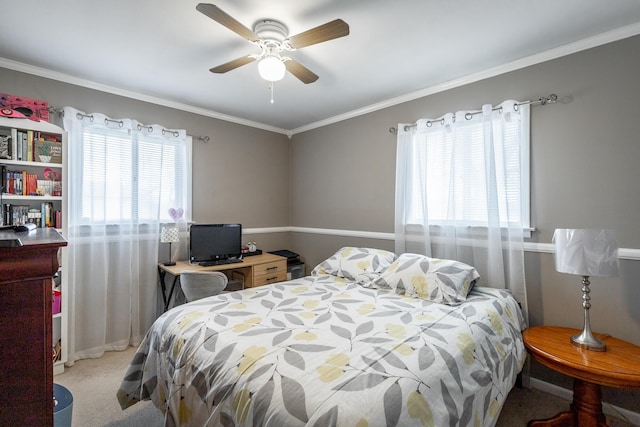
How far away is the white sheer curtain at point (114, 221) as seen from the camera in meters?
2.66

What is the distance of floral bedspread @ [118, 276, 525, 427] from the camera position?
1.11 metres

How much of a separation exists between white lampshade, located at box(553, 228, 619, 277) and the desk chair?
2.53m

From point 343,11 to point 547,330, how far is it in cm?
248

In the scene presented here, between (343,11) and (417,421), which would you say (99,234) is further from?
(417,421)

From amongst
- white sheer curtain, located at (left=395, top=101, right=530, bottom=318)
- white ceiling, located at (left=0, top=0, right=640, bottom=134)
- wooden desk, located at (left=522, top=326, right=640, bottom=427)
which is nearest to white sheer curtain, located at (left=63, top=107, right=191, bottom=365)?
white ceiling, located at (left=0, top=0, right=640, bottom=134)

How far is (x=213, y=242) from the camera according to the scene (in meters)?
3.32

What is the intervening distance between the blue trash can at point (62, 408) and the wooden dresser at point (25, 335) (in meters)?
1.28

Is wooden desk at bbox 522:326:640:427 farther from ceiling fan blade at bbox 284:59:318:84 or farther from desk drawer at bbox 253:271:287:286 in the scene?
desk drawer at bbox 253:271:287:286

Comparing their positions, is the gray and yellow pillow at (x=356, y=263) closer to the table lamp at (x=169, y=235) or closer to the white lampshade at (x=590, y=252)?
the white lampshade at (x=590, y=252)

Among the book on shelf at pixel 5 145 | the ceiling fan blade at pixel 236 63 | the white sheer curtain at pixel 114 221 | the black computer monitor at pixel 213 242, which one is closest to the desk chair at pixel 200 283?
the black computer monitor at pixel 213 242

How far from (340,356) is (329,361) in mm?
68

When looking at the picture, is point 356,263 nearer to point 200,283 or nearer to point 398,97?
point 200,283

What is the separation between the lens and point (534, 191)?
7.59 ft

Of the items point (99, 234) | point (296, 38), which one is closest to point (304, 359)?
point (296, 38)
